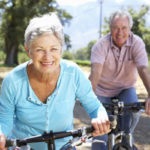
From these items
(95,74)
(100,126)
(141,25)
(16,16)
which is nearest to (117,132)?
(95,74)

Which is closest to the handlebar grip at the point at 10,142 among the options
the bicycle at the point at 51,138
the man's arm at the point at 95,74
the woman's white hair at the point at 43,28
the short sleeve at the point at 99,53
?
the bicycle at the point at 51,138

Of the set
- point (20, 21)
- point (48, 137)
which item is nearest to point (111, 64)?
point (48, 137)

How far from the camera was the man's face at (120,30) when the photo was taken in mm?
2598

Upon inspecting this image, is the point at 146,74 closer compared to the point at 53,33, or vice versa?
the point at 53,33

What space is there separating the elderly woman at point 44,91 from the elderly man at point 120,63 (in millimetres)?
872

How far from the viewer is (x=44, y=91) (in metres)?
1.72

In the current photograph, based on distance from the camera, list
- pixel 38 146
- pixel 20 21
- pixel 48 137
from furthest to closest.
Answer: pixel 20 21
pixel 38 146
pixel 48 137

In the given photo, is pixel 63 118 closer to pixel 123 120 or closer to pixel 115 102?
pixel 115 102

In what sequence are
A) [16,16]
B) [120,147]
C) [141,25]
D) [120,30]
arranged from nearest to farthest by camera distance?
[120,147]
[120,30]
[141,25]
[16,16]

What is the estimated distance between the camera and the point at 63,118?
5.78 ft

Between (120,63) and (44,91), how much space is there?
1.23 m

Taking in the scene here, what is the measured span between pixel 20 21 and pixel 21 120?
74.0ft

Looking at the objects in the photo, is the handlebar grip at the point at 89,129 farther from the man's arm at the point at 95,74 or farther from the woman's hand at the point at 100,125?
the man's arm at the point at 95,74

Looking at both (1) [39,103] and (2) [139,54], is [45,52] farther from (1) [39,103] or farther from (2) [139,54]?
(2) [139,54]
